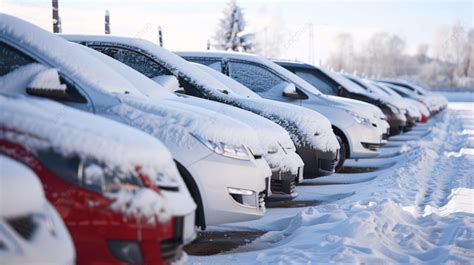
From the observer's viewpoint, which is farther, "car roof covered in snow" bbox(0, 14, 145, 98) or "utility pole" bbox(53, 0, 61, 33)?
"utility pole" bbox(53, 0, 61, 33)

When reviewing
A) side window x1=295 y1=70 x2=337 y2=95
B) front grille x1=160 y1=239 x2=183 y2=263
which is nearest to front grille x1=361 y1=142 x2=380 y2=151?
side window x1=295 y1=70 x2=337 y2=95

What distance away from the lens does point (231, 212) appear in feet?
17.7

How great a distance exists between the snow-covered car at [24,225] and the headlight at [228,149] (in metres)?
2.30

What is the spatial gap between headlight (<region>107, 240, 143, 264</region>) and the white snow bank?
68cm

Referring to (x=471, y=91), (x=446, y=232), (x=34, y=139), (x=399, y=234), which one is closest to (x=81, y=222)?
(x=34, y=139)

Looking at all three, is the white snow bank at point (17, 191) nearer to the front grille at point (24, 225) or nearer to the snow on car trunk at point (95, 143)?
the front grille at point (24, 225)

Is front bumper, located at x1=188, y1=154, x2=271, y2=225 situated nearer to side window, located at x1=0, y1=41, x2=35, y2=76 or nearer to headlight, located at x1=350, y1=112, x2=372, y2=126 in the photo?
side window, located at x1=0, y1=41, x2=35, y2=76

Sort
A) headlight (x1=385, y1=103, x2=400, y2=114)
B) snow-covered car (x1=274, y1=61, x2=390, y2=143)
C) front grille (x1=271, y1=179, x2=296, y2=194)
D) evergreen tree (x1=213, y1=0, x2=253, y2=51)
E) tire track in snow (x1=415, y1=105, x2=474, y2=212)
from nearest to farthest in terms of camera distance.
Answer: front grille (x1=271, y1=179, x2=296, y2=194) < tire track in snow (x1=415, y1=105, x2=474, y2=212) < snow-covered car (x1=274, y1=61, x2=390, y2=143) < headlight (x1=385, y1=103, x2=400, y2=114) < evergreen tree (x1=213, y1=0, x2=253, y2=51)

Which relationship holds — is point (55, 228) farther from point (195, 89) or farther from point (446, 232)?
point (195, 89)

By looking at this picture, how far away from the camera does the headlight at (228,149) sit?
5.25 meters

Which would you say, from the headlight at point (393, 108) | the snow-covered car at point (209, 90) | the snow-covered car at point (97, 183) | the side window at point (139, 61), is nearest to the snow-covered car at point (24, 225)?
the snow-covered car at point (97, 183)

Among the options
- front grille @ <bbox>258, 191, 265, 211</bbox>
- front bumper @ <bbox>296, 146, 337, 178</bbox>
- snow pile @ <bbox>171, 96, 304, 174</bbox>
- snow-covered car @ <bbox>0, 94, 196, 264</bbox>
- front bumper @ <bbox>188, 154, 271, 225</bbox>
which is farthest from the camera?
front bumper @ <bbox>296, 146, 337, 178</bbox>

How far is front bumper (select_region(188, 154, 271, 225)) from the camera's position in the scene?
205 inches

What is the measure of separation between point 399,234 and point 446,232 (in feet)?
1.59
